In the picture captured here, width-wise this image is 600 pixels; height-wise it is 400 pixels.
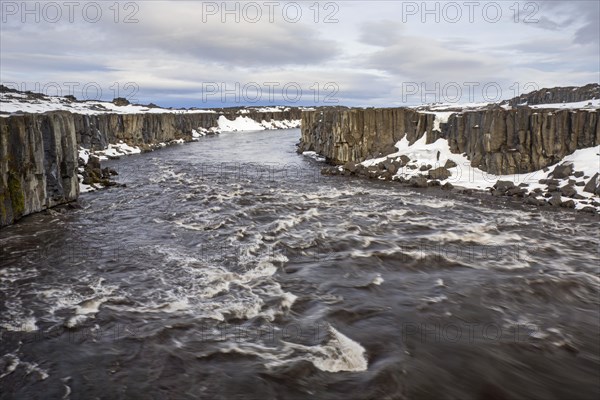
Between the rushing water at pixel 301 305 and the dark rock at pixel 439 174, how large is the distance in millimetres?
9062

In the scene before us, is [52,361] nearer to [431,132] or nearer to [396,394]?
[396,394]

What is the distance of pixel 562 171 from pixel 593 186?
3.31m

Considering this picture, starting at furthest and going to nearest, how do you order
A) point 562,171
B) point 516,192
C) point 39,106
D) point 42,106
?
point 42,106
point 39,106
point 562,171
point 516,192

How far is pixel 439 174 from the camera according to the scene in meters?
34.4

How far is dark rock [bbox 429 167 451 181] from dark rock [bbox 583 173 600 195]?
9.68 m

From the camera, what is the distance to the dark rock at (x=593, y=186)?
26.0 metres

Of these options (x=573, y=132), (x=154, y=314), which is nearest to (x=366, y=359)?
(x=154, y=314)

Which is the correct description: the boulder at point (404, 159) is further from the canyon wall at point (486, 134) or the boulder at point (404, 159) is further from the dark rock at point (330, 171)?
the dark rock at point (330, 171)

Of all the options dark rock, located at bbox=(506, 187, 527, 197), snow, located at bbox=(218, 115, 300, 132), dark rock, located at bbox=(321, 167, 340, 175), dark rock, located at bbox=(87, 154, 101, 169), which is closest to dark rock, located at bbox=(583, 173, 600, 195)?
dark rock, located at bbox=(506, 187, 527, 197)

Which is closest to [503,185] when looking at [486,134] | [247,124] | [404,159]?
[486,134]

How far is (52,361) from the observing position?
409 inches

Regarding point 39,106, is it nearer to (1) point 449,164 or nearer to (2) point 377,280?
(1) point 449,164

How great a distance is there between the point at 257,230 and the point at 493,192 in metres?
16.9

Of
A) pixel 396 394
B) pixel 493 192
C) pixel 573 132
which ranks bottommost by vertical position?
pixel 396 394
